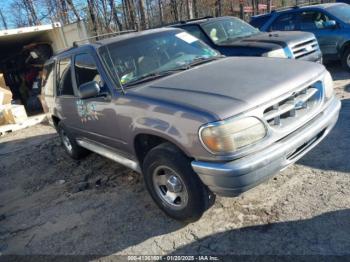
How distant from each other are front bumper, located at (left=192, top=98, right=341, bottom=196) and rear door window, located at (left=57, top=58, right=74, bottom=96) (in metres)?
2.84

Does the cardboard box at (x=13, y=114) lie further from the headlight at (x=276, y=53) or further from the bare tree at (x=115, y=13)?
the bare tree at (x=115, y=13)

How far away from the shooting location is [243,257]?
2.98m

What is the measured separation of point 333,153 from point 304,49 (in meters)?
3.48

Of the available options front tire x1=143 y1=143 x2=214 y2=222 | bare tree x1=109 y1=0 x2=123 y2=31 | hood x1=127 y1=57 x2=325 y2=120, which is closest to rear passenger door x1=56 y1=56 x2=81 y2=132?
hood x1=127 y1=57 x2=325 y2=120

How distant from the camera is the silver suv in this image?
9.50ft

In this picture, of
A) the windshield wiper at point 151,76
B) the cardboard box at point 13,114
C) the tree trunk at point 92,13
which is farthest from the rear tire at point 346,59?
the tree trunk at point 92,13

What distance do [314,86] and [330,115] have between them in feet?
1.12

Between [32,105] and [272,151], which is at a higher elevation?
[272,151]

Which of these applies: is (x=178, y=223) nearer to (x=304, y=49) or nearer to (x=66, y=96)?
Result: (x=66, y=96)

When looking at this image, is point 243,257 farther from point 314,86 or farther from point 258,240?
point 314,86

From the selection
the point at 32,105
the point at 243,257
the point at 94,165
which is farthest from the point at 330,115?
the point at 32,105

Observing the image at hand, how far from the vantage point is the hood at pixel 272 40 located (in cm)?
698

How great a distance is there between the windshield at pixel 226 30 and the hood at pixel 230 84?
401 cm

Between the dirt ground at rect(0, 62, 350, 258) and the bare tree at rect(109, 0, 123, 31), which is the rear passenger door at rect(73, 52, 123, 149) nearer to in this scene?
the dirt ground at rect(0, 62, 350, 258)
